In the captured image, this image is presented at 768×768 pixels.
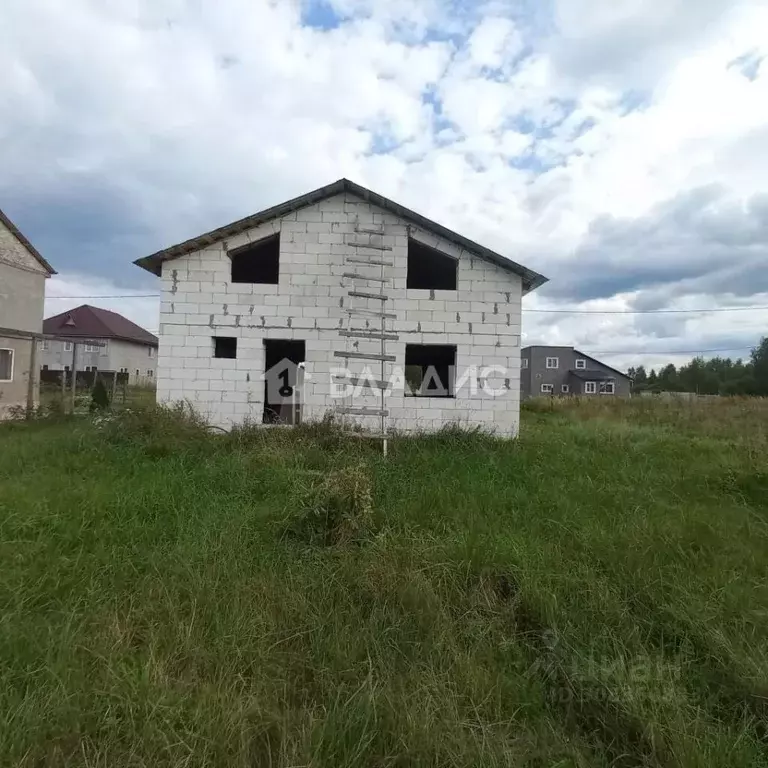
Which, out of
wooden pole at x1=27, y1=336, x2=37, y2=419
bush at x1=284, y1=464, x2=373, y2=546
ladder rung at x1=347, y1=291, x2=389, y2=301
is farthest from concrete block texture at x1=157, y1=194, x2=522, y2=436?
wooden pole at x1=27, y1=336, x2=37, y2=419

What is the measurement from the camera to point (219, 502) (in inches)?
219

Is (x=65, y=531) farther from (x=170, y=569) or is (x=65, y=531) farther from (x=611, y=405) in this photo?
(x=611, y=405)

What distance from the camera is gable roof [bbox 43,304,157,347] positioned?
34.1m

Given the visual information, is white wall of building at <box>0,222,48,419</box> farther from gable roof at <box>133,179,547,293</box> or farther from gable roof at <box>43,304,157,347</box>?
gable roof at <box>43,304,157,347</box>

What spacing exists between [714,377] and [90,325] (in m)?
63.6

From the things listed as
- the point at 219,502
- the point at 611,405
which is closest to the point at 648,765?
the point at 219,502

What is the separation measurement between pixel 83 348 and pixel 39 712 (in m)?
36.6

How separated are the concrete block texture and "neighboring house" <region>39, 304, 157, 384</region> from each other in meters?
26.5

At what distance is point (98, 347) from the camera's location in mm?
34219

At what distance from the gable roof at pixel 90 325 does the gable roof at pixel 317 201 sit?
27439mm

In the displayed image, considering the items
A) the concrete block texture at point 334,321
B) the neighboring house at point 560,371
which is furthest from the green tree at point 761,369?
the concrete block texture at point 334,321

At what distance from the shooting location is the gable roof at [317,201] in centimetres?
963

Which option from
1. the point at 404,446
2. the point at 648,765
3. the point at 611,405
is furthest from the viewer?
the point at 611,405

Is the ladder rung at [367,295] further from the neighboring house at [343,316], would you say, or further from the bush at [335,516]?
the bush at [335,516]
